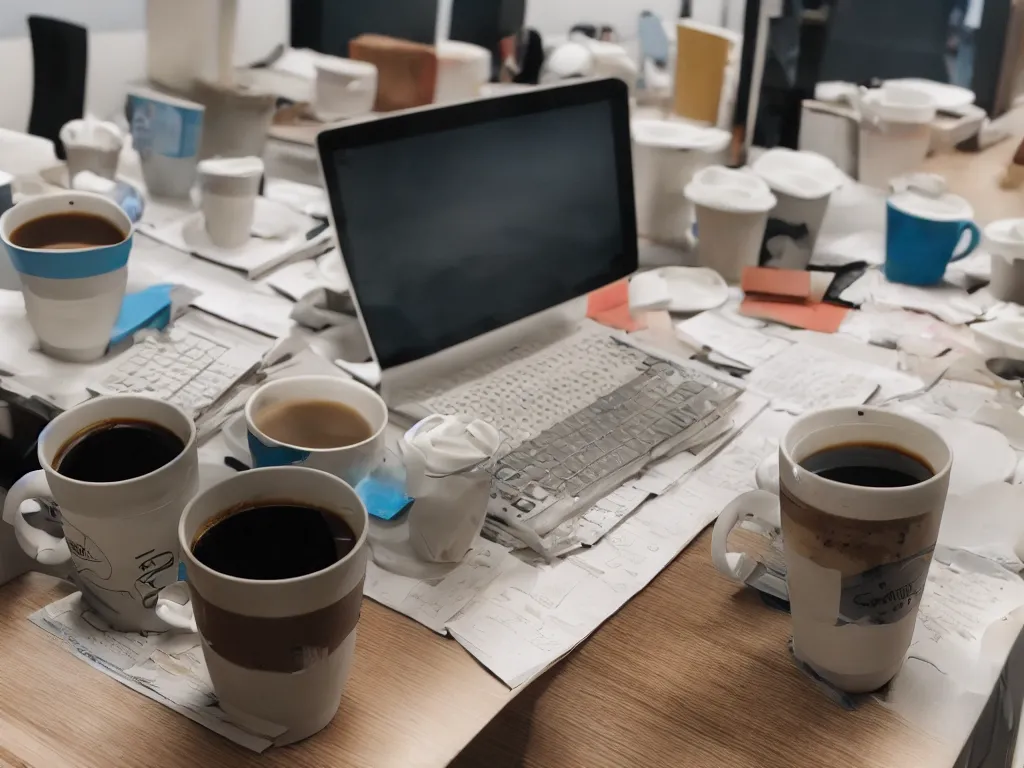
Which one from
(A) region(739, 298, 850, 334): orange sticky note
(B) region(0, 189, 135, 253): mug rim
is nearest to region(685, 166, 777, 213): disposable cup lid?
(A) region(739, 298, 850, 334): orange sticky note

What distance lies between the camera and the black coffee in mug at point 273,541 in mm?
586

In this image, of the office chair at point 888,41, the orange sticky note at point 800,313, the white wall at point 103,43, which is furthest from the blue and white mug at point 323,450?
the office chair at point 888,41

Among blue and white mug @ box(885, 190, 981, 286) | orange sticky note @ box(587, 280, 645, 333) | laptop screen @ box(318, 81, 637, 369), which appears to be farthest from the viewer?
blue and white mug @ box(885, 190, 981, 286)

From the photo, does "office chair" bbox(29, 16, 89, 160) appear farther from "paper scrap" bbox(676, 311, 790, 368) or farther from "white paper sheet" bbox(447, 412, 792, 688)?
"white paper sheet" bbox(447, 412, 792, 688)

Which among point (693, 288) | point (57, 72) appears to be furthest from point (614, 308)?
point (57, 72)

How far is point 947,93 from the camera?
1.66m

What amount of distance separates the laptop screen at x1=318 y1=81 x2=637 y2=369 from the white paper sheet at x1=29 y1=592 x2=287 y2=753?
0.34m

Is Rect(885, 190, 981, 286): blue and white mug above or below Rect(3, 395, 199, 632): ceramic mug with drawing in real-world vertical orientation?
above

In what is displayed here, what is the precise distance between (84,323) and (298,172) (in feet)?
2.32

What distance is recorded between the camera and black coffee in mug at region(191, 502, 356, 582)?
59cm

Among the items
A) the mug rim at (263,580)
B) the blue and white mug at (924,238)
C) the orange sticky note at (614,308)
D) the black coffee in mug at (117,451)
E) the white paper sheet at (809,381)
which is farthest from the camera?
the blue and white mug at (924,238)

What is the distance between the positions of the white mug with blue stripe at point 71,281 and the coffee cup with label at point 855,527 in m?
0.56

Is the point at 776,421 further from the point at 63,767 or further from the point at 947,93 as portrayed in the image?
the point at 947,93

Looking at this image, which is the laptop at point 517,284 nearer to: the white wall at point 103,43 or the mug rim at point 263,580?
the mug rim at point 263,580
